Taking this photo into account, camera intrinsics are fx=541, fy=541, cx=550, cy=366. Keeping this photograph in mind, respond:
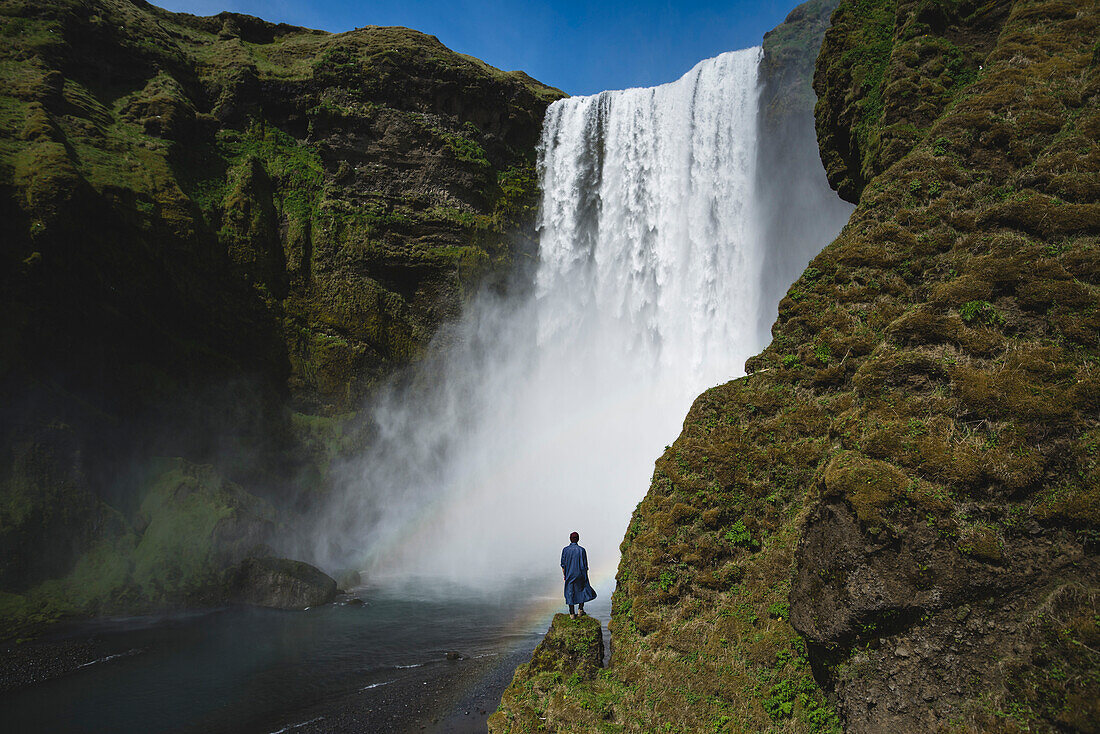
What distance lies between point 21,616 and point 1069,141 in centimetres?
2744

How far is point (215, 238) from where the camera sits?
26.6m

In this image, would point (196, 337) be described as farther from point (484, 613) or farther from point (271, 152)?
point (484, 613)

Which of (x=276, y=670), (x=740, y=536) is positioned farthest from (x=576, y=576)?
(x=276, y=670)

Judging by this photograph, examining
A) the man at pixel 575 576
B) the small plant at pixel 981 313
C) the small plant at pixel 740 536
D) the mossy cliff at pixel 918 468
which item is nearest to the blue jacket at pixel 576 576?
→ the man at pixel 575 576

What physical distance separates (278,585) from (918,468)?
21.4 m

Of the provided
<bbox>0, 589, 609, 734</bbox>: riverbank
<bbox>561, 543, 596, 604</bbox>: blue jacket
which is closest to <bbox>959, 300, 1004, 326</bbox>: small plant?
<bbox>561, 543, 596, 604</bbox>: blue jacket

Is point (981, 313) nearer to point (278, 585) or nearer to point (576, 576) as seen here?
point (576, 576)

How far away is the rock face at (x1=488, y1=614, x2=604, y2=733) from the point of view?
8.16 m

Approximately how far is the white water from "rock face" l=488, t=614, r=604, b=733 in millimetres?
17863

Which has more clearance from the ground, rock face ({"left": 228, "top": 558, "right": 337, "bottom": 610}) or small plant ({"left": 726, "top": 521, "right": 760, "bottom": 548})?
small plant ({"left": 726, "top": 521, "right": 760, "bottom": 548})

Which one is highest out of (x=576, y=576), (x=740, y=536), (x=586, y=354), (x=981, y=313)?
(x=586, y=354)

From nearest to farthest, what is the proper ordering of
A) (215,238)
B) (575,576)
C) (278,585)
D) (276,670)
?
(575,576), (276,670), (278,585), (215,238)

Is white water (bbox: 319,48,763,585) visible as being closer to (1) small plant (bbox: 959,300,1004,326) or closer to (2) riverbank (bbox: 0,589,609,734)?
(2) riverbank (bbox: 0,589,609,734)

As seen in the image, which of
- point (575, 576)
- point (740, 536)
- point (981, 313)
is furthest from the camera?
point (575, 576)
